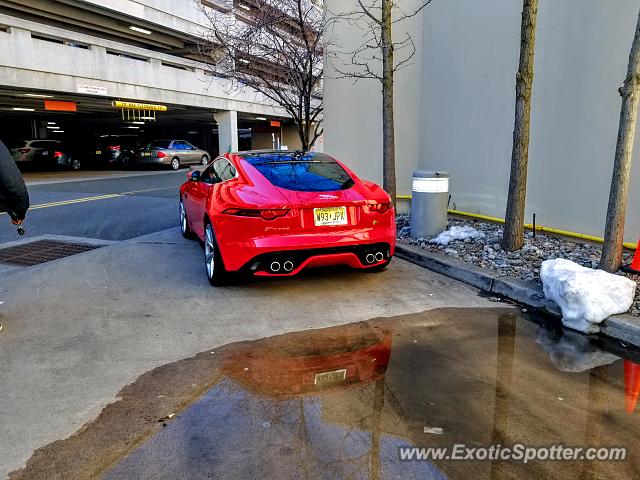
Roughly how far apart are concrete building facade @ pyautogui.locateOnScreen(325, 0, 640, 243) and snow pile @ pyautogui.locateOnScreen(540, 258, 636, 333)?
6.41ft

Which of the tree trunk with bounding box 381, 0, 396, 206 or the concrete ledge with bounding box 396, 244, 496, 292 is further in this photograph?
the tree trunk with bounding box 381, 0, 396, 206

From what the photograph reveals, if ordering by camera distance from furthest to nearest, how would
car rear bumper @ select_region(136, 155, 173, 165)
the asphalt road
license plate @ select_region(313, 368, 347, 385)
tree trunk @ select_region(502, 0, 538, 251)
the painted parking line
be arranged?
car rear bumper @ select_region(136, 155, 173, 165) < the painted parking line < the asphalt road < tree trunk @ select_region(502, 0, 538, 251) < license plate @ select_region(313, 368, 347, 385)

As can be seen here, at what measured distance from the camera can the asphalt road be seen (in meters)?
8.84

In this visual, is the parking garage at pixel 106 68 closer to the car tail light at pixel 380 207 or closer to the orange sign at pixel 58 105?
the orange sign at pixel 58 105

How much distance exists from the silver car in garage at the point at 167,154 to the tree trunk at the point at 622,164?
2250cm

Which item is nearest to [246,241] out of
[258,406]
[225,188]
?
[225,188]

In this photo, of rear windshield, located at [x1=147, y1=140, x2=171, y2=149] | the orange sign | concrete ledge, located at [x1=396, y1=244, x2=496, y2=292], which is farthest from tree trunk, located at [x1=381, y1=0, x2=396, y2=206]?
rear windshield, located at [x1=147, y1=140, x2=171, y2=149]

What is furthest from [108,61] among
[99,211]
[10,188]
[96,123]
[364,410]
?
[364,410]

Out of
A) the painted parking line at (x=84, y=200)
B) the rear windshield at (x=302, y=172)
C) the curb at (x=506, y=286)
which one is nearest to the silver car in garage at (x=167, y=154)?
the painted parking line at (x=84, y=200)

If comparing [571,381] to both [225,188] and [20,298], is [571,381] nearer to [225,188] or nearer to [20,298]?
[225,188]

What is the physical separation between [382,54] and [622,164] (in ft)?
14.6

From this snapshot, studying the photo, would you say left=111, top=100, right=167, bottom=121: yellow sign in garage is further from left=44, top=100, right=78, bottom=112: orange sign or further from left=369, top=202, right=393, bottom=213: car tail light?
left=369, top=202, right=393, bottom=213: car tail light

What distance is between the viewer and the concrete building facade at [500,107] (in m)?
5.97

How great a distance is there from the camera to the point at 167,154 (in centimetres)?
2452
